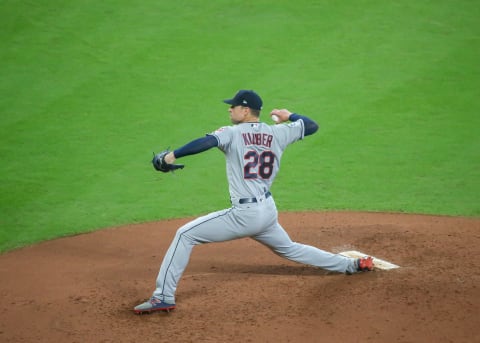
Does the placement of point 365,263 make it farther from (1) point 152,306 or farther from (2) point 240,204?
(1) point 152,306

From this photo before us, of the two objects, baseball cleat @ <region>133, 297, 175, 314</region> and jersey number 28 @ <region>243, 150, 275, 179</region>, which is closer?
baseball cleat @ <region>133, 297, 175, 314</region>

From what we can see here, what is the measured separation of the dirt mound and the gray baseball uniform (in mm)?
386

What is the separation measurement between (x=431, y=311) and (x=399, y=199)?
3362 millimetres

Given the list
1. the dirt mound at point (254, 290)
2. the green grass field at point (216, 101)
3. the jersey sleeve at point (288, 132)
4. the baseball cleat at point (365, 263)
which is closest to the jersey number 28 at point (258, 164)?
the jersey sleeve at point (288, 132)

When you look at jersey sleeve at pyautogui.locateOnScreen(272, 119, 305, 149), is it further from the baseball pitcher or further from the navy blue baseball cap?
the navy blue baseball cap

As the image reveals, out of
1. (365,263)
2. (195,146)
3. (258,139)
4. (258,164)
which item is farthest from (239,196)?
(365,263)

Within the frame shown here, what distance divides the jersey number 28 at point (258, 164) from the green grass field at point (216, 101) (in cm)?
273

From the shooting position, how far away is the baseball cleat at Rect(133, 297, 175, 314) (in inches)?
211

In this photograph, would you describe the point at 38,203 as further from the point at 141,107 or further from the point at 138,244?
the point at 141,107

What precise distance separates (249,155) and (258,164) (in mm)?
114

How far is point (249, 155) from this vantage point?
5523 mm

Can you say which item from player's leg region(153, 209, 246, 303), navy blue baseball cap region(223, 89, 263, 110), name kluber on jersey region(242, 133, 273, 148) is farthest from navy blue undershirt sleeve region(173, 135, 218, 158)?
player's leg region(153, 209, 246, 303)

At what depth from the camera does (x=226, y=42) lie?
1273 centimetres

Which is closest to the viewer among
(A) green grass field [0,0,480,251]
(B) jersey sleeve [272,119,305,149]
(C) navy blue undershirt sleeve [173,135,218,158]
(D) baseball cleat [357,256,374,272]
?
(C) navy blue undershirt sleeve [173,135,218,158]
